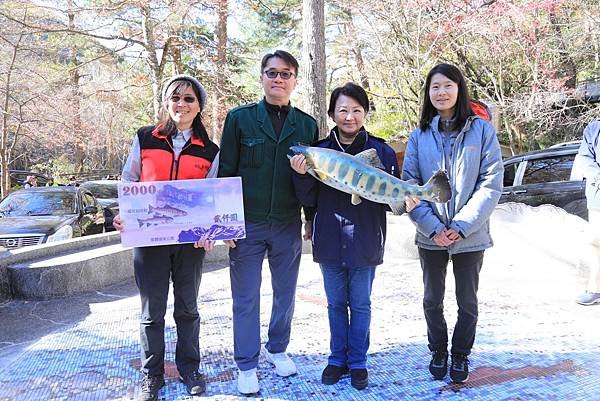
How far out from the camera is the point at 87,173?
26703 mm

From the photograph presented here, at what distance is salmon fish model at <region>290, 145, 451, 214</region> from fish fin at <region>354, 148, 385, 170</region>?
0.03 m

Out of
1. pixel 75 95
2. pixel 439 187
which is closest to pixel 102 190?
pixel 75 95

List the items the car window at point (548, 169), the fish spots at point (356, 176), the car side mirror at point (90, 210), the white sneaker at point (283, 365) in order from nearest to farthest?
the fish spots at point (356, 176), the white sneaker at point (283, 365), the car window at point (548, 169), the car side mirror at point (90, 210)

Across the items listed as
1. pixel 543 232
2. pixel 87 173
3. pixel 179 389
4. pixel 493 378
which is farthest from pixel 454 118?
pixel 87 173

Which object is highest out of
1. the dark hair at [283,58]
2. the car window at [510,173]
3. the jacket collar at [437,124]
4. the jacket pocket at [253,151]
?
the dark hair at [283,58]

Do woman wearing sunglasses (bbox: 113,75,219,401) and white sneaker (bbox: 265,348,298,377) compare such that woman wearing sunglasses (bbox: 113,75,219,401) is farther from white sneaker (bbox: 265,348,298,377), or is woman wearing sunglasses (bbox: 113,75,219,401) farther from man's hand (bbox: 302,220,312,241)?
man's hand (bbox: 302,220,312,241)

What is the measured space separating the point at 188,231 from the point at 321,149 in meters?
0.85

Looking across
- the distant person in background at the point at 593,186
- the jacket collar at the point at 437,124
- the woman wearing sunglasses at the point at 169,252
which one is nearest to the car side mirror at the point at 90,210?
the woman wearing sunglasses at the point at 169,252

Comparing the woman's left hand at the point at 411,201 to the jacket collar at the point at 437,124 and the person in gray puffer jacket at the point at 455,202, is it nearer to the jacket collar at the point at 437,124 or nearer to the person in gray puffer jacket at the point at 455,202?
the person in gray puffer jacket at the point at 455,202

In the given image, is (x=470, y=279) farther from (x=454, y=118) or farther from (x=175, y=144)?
(x=175, y=144)

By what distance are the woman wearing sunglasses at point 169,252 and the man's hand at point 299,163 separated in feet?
1.80

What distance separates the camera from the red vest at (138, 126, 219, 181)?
2.69m

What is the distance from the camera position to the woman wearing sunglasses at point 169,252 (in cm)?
269

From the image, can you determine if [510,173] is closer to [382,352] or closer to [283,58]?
[382,352]
